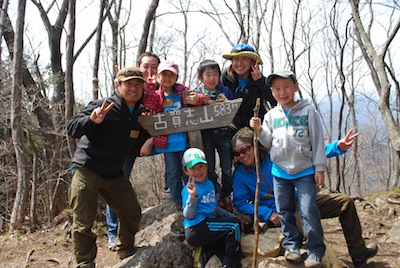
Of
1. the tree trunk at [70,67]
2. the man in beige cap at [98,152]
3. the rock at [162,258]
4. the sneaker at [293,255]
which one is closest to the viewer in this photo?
the sneaker at [293,255]

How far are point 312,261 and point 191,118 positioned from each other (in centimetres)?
209

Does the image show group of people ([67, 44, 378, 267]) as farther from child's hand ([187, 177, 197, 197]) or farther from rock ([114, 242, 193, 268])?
rock ([114, 242, 193, 268])

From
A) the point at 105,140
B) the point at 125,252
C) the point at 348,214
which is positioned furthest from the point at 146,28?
the point at 348,214

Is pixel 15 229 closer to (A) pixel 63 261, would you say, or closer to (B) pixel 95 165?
(A) pixel 63 261

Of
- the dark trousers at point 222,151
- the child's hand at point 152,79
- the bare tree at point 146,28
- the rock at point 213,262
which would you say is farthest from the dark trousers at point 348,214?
the bare tree at point 146,28

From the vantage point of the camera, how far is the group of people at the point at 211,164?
3236 millimetres

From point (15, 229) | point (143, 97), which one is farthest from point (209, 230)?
point (15, 229)

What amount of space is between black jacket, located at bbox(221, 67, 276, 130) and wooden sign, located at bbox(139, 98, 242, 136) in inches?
19.2

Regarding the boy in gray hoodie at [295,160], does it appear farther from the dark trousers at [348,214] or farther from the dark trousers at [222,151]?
the dark trousers at [222,151]

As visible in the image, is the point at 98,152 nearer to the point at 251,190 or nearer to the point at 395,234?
the point at 251,190

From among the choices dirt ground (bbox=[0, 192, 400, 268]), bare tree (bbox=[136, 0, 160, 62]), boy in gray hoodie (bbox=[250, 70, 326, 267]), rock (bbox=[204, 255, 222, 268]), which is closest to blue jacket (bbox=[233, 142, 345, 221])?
boy in gray hoodie (bbox=[250, 70, 326, 267])

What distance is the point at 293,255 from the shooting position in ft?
10.4

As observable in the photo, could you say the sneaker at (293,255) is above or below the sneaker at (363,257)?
above

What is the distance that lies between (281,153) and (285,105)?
51 cm
